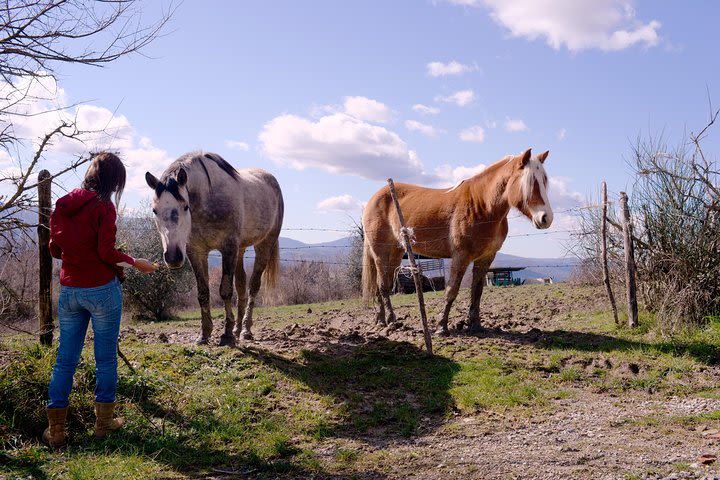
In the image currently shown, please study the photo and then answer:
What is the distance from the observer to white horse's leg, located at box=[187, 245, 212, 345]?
6793 mm

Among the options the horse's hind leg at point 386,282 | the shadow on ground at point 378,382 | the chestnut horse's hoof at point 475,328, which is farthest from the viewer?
the horse's hind leg at point 386,282

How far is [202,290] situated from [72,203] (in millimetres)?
3102

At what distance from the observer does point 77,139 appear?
4.73 metres

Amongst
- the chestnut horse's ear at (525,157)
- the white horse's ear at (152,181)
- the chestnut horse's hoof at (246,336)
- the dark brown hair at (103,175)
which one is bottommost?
the chestnut horse's hoof at (246,336)

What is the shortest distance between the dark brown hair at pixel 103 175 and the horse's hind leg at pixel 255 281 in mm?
4055

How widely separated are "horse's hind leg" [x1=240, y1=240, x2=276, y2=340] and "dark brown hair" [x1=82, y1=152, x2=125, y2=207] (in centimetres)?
405

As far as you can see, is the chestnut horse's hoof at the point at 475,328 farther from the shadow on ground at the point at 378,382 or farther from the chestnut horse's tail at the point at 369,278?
the chestnut horse's tail at the point at 369,278

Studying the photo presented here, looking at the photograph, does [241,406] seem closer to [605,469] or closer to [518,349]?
Answer: [605,469]

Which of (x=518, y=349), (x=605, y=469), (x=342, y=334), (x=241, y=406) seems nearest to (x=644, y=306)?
(x=518, y=349)

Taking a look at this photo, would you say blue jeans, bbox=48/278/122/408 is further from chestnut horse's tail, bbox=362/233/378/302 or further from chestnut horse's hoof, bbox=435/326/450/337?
chestnut horse's tail, bbox=362/233/378/302

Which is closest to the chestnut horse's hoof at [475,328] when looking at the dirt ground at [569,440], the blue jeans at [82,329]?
the dirt ground at [569,440]

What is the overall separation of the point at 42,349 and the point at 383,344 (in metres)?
4.04

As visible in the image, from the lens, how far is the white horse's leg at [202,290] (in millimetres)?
6793

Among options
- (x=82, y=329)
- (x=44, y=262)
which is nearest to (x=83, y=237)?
(x=82, y=329)
